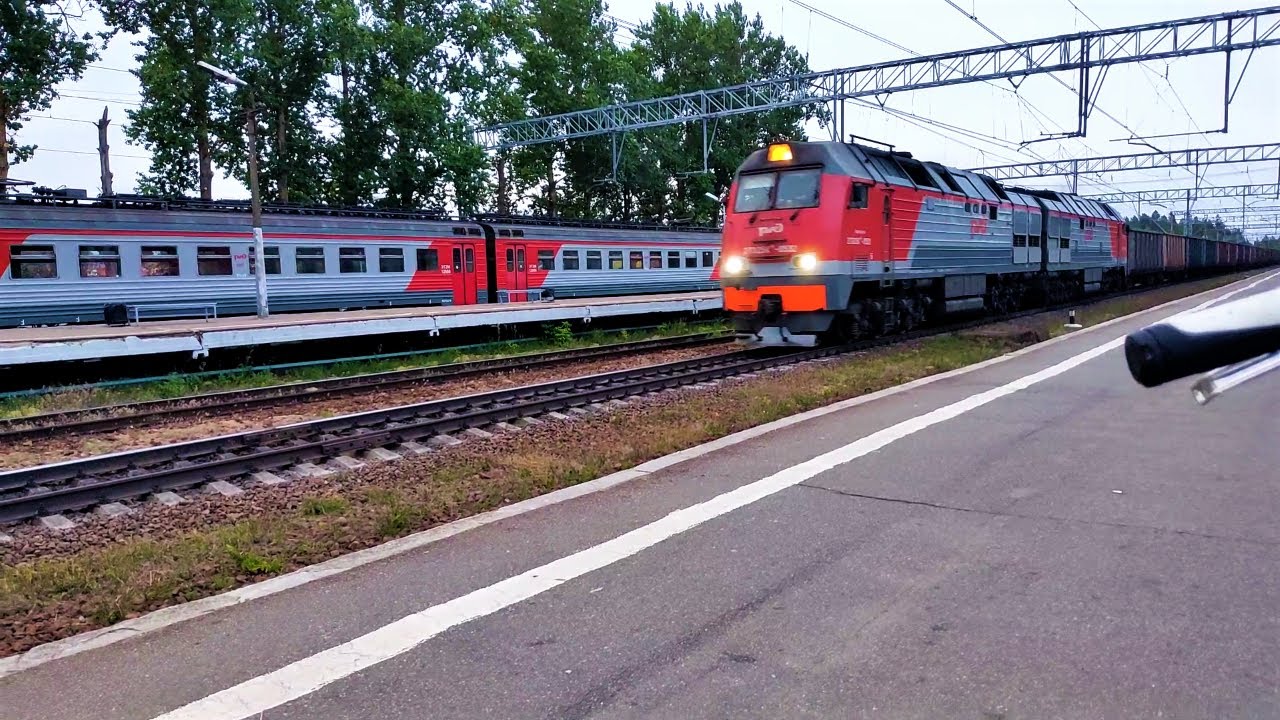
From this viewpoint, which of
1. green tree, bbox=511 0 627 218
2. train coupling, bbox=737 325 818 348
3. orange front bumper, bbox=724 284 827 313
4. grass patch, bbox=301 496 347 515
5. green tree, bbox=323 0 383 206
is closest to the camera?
grass patch, bbox=301 496 347 515

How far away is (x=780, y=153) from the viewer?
15.7 meters

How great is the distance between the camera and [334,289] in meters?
22.4

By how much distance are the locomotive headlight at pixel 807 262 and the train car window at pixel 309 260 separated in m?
12.5

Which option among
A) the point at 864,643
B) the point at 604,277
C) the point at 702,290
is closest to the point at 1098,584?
the point at 864,643

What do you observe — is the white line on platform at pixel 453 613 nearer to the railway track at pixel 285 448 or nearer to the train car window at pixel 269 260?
Result: the railway track at pixel 285 448

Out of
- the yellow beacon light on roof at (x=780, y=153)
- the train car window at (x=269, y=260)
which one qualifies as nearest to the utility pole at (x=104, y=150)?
the train car window at (x=269, y=260)

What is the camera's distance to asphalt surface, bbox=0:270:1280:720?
3.44 metres

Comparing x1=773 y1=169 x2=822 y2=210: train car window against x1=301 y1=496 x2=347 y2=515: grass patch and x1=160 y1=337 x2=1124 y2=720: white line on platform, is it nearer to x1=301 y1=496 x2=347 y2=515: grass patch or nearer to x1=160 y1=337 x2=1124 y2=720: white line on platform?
x1=160 y1=337 x2=1124 y2=720: white line on platform

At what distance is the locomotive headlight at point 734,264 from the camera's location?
52.1ft

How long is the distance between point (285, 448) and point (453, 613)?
471cm

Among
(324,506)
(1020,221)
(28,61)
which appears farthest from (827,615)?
(28,61)

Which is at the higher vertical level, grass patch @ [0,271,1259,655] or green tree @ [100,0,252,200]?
green tree @ [100,0,252,200]

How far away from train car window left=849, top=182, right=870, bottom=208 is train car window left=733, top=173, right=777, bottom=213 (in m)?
1.37

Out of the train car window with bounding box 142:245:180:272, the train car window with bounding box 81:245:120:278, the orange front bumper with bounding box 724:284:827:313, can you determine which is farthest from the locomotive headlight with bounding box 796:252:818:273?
the train car window with bounding box 81:245:120:278
